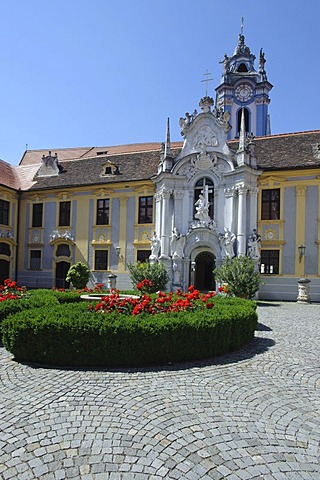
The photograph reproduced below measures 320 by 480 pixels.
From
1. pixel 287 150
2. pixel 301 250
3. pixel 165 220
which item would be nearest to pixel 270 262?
pixel 301 250

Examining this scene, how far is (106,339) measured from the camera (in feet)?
22.7

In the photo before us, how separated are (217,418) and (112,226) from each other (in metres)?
22.5

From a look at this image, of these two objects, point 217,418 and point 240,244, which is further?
point 240,244

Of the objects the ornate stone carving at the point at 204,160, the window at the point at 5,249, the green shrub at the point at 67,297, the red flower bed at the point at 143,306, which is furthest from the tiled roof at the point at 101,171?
the red flower bed at the point at 143,306

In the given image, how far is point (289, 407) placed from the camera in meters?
5.18

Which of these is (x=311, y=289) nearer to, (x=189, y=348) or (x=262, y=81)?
(x=189, y=348)

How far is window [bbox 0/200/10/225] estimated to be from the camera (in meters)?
27.8

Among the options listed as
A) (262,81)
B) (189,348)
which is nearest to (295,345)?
(189,348)

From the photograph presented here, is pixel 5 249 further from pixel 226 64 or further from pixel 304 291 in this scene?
pixel 226 64

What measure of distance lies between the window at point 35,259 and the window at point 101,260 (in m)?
4.79

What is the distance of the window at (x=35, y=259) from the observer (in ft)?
93.2

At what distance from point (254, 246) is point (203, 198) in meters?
4.40

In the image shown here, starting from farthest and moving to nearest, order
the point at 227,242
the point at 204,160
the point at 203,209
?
the point at 204,160, the point at 203,209, the point at 227,242

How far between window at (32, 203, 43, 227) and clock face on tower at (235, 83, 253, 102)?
90.5 ft
